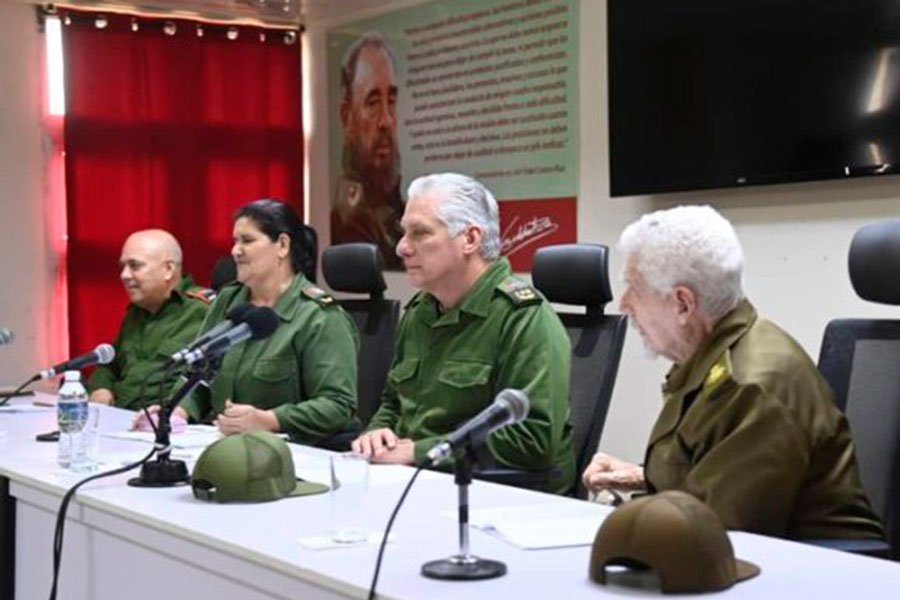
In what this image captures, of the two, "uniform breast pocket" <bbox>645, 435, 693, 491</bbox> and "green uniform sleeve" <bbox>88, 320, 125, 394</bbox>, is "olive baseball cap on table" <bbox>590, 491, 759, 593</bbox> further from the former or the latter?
"green uniform sleeve" <bbox>88, 320, 125, 394</bbox>

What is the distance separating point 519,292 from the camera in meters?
3.06

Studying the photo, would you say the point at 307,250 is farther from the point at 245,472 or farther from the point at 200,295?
the point at 245,472

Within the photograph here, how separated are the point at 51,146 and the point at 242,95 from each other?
101 cm

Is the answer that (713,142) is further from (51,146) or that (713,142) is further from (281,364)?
(51,146)

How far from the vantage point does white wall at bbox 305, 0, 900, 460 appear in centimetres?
412

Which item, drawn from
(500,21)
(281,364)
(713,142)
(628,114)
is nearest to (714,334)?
(281,364)

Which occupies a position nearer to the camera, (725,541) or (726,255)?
(725,541)

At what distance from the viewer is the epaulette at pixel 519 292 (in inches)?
120

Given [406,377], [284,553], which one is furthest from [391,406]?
[284,553]

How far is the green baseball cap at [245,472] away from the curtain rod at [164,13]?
4.35 meters

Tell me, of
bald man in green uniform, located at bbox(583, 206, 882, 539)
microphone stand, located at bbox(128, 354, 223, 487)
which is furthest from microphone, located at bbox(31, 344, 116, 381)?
bald man in green uniform, located at bbox(583, 206, 882, 539)

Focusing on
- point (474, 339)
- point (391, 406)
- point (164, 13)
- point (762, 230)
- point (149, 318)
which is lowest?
point (391, 406)

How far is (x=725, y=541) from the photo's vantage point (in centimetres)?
163

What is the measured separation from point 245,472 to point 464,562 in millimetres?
676
